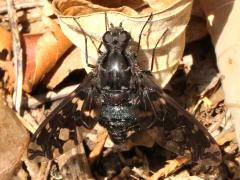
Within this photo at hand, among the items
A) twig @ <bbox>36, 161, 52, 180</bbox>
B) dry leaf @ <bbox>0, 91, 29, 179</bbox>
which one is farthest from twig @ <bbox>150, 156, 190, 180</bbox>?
dry leaf @ <bbox>0, 91, 29, 179</bbox>

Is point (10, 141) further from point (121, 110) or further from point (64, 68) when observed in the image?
point (121, 110)

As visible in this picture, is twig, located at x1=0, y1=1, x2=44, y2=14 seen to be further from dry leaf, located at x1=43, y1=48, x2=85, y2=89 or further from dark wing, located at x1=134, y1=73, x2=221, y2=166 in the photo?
dark wing, located at x1=134, y1=73, x2=221, y2=166

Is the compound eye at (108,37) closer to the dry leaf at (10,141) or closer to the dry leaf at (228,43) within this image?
the dry leaf at (228,43)

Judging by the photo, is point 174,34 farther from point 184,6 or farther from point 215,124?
point 215,124

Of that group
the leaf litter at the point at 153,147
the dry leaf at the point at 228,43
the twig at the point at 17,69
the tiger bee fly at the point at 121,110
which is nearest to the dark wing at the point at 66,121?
the tiger bee fly at the point at 121,110

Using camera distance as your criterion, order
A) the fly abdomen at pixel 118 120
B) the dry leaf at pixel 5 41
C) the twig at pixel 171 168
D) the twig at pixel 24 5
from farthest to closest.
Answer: the twig at pixel 24 5 → the dry leaf at pixel 5 41 → the twig at pixel 171 168 → the fly abdomen at pixel 118 120

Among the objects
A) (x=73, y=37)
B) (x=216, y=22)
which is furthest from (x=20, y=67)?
(x=216, y=22)
